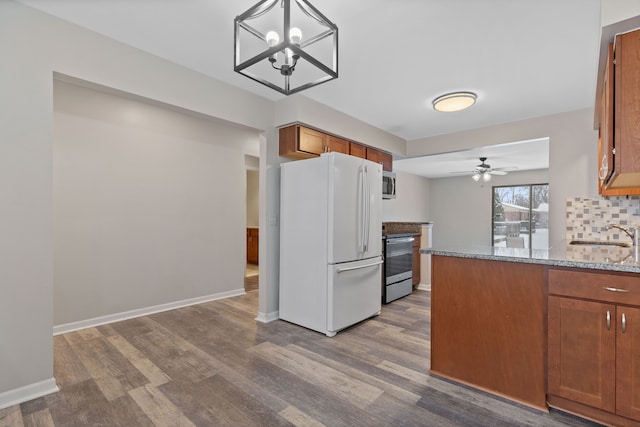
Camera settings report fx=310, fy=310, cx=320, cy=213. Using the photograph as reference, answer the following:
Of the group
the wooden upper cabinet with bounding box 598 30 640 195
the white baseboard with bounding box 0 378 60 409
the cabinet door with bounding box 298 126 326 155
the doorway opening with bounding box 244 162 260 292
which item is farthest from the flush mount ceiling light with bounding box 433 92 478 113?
the doorway opening with bounding box 244 162 260 292

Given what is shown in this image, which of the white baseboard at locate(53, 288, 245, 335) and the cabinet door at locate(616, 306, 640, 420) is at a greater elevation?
the cabinet door at locate(616, 306, 640, 420)

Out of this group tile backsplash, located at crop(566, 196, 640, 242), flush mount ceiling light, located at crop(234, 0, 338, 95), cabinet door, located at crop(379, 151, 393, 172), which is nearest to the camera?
flush mount ceiling light, located at crop(234, 0, 338, 95)

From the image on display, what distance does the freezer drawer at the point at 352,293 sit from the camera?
3049mm

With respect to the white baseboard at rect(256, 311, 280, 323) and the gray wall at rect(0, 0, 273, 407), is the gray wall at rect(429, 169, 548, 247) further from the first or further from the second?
the gray wall at rect(0, 0, 273, 407)

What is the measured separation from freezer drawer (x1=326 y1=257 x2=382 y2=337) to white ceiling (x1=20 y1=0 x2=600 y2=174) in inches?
73.4

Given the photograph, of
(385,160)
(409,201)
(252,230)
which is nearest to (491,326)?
(385,160)

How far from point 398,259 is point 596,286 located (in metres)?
2.84

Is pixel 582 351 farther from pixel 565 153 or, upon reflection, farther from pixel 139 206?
pixel 139 206

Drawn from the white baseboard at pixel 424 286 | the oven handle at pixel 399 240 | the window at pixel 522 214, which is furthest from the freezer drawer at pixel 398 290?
the window at pixel 522 214

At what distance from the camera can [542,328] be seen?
6.09 ft

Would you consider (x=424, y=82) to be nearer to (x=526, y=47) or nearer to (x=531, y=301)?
(x=526, y=47)

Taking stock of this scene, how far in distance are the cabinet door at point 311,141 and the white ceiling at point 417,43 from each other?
37 cm

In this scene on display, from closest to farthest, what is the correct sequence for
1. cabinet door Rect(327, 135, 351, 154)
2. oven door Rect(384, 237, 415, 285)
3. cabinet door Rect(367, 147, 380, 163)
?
1. cabinet door Rect(327, 135, 351, 154)
2. oven door Rect(384, 237, 415, 285)
3. cabinet door Rect(367, 147, 380, 163)

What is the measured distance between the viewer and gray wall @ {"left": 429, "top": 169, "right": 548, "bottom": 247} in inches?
311
